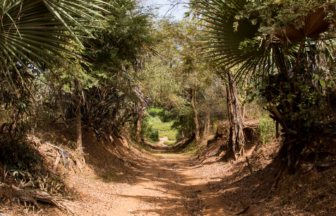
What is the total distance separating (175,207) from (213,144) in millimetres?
10894

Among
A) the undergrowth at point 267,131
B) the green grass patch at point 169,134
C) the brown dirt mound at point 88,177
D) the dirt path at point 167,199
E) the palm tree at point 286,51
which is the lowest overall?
the green grass patch at point 169,134

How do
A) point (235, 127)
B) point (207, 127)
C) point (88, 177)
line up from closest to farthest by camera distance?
1. point (88, 177)
2. point (235, 127)
3. point (207, 127)

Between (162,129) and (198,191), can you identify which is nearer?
(198,191)

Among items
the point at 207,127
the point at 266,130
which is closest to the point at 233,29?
the point at 266,130

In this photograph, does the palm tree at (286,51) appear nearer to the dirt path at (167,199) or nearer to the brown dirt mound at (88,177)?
the dirt path at (167,199)

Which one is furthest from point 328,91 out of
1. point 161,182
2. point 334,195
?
point 161,182

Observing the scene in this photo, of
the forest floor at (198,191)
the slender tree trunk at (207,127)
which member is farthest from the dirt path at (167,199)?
the slender tree trunk at (207,127)

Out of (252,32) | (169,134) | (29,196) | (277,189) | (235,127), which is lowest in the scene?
(169,134)

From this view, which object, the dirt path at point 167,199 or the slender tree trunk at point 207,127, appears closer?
the dirt path at point 167,199

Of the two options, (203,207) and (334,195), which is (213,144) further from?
(334,195)

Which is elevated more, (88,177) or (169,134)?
(88,177)

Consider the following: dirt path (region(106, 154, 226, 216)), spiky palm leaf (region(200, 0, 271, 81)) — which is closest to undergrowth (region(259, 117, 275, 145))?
dirt path (region(106, 154, 226, 216))

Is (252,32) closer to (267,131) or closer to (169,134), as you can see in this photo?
(267,131)

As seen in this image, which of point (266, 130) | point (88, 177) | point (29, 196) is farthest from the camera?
point (266, 130)
